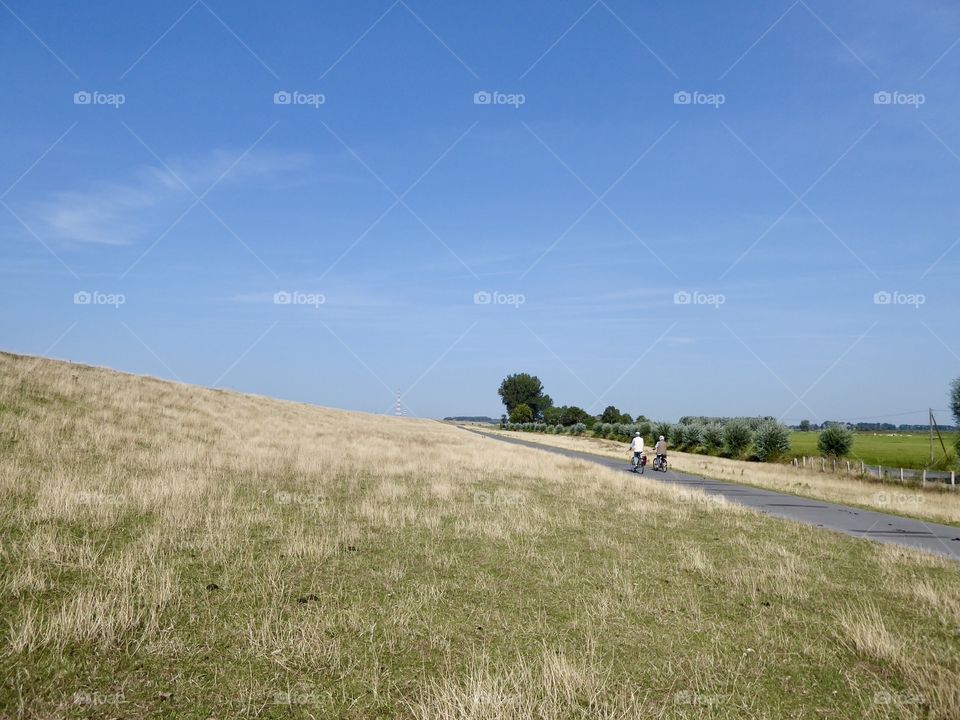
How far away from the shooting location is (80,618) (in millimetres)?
5875

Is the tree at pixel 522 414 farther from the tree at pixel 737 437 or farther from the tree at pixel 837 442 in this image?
the tree at pixel 837 442

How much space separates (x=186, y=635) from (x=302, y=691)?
175 centimetres

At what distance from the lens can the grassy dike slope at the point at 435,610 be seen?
4.96 m

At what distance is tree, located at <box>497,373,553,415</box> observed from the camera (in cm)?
18062

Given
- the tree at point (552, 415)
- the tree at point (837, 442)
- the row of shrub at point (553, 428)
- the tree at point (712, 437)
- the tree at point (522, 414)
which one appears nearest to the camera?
the tree at point (837, 442)

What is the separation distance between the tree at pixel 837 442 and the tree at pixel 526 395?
431 feet

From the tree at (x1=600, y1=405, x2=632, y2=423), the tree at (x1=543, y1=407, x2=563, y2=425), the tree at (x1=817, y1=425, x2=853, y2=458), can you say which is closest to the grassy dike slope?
the tree at (x1=817, y1=425, x2=853, y2=458)

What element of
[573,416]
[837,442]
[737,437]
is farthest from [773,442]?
[573,416]

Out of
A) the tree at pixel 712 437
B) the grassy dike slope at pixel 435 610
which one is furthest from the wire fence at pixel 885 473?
the tree at pixel 712 437

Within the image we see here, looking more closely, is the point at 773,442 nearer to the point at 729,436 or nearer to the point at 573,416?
the point at 729,436

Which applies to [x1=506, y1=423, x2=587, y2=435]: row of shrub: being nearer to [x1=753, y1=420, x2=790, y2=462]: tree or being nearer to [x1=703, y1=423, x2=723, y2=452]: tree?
[x1=703, y1=423, x2=723, y2=452]: tree

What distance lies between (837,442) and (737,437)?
32.4ft

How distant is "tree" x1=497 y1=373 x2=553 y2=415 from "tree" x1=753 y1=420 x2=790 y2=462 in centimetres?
12801

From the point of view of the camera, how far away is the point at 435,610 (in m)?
7.01
